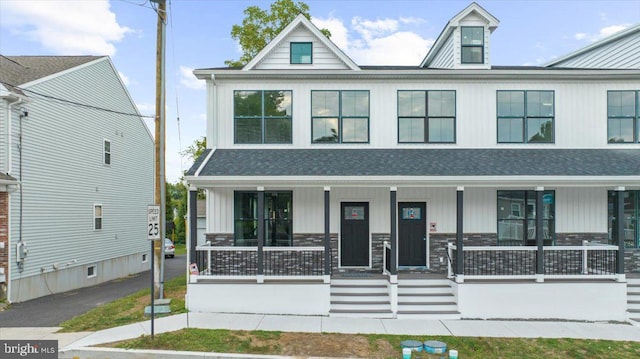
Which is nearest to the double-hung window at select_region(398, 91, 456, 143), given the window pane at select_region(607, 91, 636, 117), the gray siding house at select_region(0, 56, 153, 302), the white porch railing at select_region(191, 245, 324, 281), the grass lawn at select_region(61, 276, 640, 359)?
the white porch railing at select_region(191, 245, 324, 281)

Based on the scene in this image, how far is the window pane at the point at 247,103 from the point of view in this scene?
38.2 ft

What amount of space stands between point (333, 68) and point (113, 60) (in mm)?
12268

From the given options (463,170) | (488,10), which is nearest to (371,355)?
(463,170)

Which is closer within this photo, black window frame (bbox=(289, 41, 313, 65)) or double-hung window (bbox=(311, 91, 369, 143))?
double-hung window (bbox=(311, 91, 369, 143))

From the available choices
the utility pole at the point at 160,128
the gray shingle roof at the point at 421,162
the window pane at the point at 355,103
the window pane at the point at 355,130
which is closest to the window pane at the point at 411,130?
the gray shingle roof at the point at 421,162

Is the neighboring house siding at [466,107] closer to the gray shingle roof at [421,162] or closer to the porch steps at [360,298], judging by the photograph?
the gray shingle roof at [421,162]

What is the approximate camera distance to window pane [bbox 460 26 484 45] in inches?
477

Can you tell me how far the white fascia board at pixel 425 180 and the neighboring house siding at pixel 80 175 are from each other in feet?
24.6

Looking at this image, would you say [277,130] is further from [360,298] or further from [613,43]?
[613,43]

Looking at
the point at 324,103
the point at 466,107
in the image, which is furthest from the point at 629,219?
the point at 324,103

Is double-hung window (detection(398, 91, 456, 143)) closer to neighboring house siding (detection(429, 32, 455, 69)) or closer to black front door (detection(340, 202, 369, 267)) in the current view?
neighboring house siding (detection(429, 32, 455, 69))

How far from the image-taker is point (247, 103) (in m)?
11.7

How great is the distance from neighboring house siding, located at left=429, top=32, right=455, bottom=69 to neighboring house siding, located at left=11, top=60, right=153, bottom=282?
1414 centimetres

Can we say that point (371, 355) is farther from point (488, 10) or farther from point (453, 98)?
point (488, 10)
